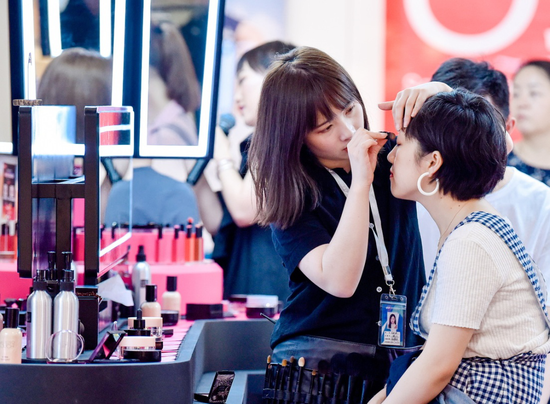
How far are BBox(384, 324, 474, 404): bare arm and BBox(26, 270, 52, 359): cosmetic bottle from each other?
3.36 ft

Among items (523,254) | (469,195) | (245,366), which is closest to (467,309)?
(523,254)

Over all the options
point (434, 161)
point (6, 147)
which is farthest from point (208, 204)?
point (434, 161)

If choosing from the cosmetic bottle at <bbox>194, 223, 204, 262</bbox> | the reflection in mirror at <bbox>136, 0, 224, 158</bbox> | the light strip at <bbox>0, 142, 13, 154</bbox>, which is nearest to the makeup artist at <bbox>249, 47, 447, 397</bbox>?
the cosmetic bottle at <bbox>194, 223, 204, 262</bbox>

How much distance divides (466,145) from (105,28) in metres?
2.41

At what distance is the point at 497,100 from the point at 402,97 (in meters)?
0.77

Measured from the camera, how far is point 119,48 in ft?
11.0

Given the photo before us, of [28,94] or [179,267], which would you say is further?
[179,267]

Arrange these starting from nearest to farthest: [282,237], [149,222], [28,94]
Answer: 1. [282,237]
2. [28,94]
3. [149,222]

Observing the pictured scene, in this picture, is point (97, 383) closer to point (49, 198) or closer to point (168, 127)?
point (49, 198)

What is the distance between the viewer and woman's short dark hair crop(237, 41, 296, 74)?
340cm

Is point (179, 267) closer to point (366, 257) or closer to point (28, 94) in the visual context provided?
point (28, 94)

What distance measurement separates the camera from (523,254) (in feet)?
4.26

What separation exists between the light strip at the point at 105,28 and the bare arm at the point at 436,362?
2.51 meters

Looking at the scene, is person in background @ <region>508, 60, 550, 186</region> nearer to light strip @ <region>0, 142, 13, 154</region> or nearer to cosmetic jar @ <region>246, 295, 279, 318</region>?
cosmetic jar @ <region>246, 295, 279, 318</region>
